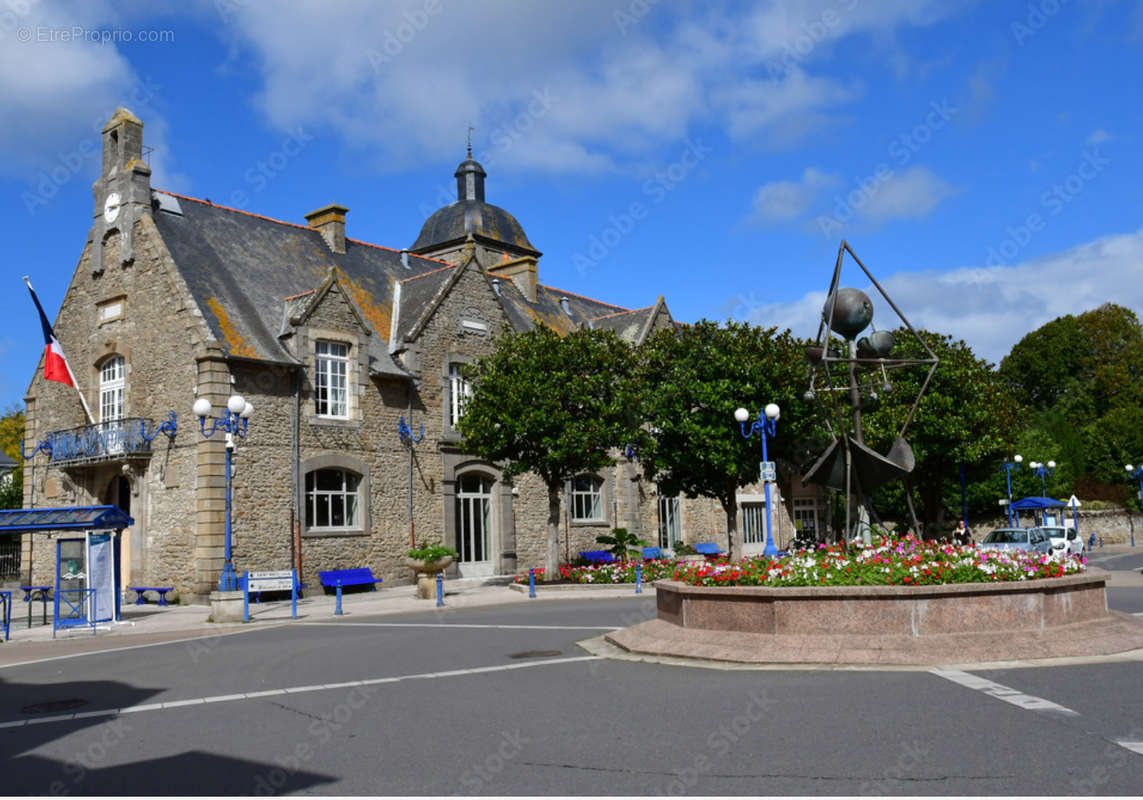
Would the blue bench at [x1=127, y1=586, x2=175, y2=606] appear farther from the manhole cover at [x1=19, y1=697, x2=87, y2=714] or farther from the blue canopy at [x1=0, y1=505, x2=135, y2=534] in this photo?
the manhole cover at [x1=19, y1=697, x2=87, y2=714]

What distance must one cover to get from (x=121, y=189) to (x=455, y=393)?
37.5 ft

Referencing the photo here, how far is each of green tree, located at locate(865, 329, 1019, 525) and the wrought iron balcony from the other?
24124 millimetres

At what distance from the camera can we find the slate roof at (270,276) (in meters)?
26.6

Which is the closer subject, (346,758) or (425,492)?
(346,758)

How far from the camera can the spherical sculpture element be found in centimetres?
1386

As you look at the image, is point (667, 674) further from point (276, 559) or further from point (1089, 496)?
point (1089, 496)

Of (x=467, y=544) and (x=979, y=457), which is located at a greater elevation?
(x=979, y=457)

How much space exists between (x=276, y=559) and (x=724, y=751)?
21.1 meters

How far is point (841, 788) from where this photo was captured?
5.79 meters

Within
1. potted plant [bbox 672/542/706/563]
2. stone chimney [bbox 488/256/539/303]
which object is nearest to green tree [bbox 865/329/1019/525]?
potted plant [bbox 672/542/706/563]

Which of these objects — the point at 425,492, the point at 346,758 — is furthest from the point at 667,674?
the point at 425,492

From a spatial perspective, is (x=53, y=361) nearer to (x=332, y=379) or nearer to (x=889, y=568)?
(x=332, y=379)
